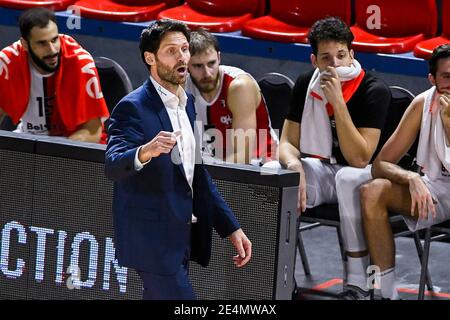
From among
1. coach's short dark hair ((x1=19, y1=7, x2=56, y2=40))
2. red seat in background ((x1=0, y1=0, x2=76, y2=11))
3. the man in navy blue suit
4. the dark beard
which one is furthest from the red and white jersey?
red seat in background ((x1=0, y1=0, x2=76, y2=11))

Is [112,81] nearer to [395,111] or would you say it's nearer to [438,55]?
[395,111]

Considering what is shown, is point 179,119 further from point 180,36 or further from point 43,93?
point 43,93

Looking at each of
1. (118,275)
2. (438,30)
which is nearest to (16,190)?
(118,275)

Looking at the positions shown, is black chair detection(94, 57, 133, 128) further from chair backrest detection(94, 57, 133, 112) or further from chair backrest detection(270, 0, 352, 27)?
chair backrest detection(270, 0, 352, 27)

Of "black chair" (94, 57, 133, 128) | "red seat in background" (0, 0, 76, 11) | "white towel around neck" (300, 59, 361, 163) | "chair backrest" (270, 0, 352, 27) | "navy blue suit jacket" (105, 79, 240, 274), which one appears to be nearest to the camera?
"navy blue suit jacket" (105, 79, 240, 274)

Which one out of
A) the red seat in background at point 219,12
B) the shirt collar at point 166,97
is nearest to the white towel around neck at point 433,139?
the shirt collar at point 166,97

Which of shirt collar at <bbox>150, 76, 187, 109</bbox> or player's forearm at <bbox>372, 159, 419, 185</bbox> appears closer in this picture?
shirt collar at <bbox>150, 76, 187, 109</bbox>

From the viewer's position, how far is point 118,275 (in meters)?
5.16

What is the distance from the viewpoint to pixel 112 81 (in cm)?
711

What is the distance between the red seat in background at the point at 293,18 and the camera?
765 cm

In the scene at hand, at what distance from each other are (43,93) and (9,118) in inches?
17.3

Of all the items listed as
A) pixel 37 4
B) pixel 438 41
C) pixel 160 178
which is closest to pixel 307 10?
pixel 438 41

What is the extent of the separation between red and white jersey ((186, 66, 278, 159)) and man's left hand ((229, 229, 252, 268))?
1.65 meters

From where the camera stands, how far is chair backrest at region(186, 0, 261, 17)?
8.05 meters
